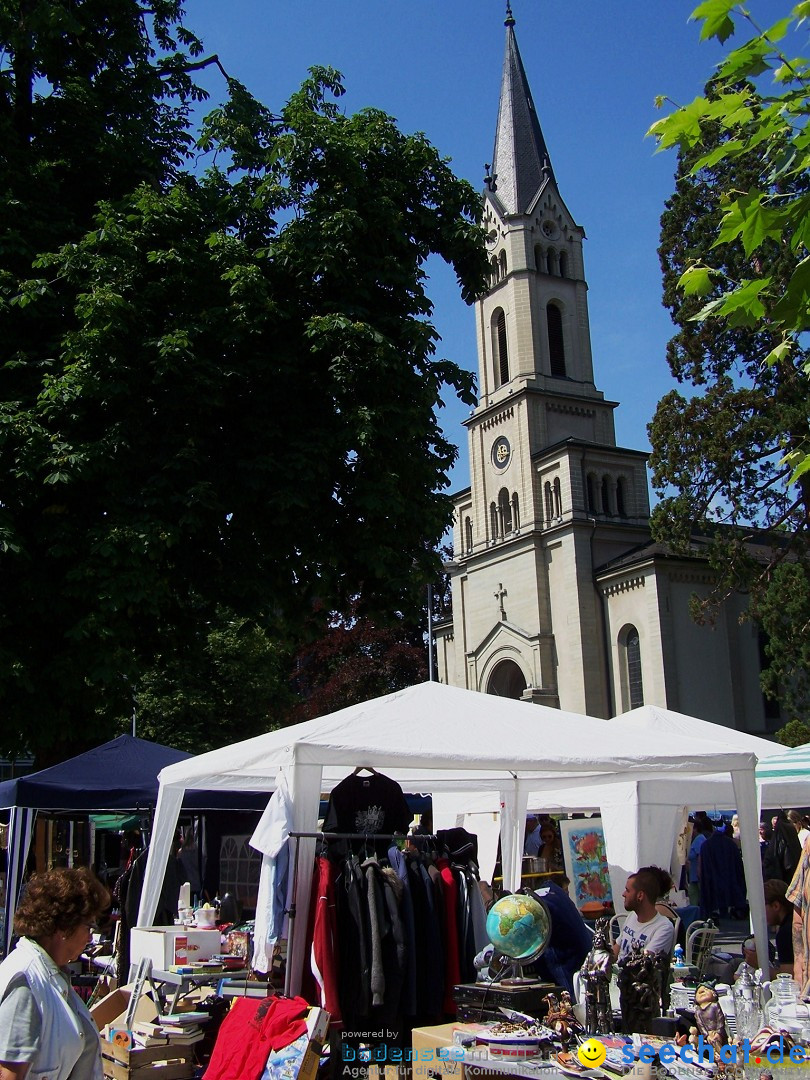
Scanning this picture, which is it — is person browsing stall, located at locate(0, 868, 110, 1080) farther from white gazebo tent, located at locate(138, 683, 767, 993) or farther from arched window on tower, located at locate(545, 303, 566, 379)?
arched window on tower, located at locate(545, 303, 566, 379)

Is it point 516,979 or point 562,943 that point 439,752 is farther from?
point 516,979

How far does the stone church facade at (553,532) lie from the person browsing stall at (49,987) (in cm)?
3704

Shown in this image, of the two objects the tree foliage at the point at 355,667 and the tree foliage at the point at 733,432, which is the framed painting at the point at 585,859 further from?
the tree foliage at the point at 355,667

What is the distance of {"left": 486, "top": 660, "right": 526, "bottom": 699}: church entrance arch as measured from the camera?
4775 centimetres

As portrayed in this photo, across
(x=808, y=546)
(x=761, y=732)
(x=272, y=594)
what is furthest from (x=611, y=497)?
(x=272, y=594)

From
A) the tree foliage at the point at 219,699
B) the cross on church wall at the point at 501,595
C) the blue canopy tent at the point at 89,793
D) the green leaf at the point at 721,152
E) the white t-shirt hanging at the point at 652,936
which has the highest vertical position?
the cross on church wall at the point at 501,595

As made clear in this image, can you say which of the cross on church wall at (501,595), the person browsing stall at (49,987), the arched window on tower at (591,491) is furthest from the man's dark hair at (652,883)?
the cross on church wall at (501,595)

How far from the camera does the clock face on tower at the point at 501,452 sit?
49000 millimetres

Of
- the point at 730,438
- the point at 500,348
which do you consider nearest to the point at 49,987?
the point at 730,438

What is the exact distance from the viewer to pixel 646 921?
6.56 metres

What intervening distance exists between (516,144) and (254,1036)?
2152 inches

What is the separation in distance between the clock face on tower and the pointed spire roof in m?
12.3

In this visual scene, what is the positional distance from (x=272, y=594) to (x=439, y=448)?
301 cm

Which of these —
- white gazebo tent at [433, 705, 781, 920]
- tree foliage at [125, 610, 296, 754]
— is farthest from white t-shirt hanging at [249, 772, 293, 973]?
tree foliage at [125, 610, 296, 754]
